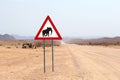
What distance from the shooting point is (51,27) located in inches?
549

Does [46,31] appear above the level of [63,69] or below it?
above

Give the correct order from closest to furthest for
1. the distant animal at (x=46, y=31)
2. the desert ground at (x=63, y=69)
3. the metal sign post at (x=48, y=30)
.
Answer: the desert ground at (x=63, y=69) < the distant animal at (x=46, y=31) < the metal sign post at (x=48, y=30)

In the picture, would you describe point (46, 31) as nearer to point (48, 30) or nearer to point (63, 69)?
point (48, 30)

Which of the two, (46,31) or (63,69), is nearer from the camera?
(46,31)

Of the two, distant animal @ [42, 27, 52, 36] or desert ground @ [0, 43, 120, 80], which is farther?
distant animal @ [42, 27, 52, 36]


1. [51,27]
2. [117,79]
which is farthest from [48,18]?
[117,79]

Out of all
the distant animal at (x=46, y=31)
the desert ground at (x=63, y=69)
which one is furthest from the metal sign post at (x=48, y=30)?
the desert ground at (x=63, y=69)

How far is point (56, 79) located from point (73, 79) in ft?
2.08

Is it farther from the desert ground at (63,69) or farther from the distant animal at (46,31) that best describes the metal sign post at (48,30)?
the desert ground at (63,69)

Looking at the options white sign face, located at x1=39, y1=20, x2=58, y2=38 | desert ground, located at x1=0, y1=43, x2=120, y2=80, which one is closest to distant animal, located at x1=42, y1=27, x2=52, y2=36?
white sign face, located at x1=39, y1=20, x2=58, y2=38

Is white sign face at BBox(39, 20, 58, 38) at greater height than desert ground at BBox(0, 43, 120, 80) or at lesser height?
greater

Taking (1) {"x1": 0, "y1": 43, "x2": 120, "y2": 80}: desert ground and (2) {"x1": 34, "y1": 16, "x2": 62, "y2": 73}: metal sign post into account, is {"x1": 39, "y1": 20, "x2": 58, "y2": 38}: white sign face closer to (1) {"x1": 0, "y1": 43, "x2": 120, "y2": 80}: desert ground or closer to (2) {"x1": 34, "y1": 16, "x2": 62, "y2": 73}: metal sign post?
(2) {"x1": 34, "y1": 16, "x2": 62, "y2": 73}: metal sign post

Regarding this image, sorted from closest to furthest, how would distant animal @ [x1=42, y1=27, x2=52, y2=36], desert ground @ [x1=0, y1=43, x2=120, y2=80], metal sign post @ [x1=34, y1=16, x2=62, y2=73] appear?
desert ground @ [x1=0, y1=43, x2=120, y2=80] < distant animal @ [x1=42, y1=27, x2=52, y2=36] < metal sign post @ [x1=34, y1=16, x2=62, y2=73]

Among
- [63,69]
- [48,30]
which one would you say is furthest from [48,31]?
[63,69]
